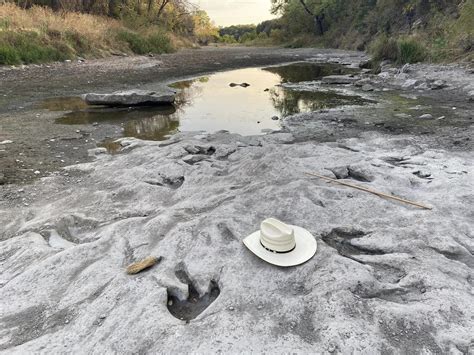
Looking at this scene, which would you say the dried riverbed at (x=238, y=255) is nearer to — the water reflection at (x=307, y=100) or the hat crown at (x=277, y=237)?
the hat crown at (x=277, y=237)

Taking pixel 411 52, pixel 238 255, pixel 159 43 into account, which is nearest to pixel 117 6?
pixel 159 43

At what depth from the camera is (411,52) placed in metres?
17.5

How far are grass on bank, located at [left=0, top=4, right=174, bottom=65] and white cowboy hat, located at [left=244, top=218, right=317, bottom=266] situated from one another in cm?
1713

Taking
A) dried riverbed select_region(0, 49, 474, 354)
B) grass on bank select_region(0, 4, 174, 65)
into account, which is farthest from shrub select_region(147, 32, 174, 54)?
dried riverbed select_region(0, 49, 474, 354)

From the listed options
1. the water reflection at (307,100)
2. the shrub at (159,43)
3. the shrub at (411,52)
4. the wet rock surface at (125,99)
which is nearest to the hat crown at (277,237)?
the water reflection at (307,100)

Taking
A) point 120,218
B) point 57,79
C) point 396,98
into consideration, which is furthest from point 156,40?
point 120,218

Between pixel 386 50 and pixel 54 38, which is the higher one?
pixel 54 38

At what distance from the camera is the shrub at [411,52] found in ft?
56.6

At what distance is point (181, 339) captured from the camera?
8.38 feet

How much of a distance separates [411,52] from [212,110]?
11.3 metres

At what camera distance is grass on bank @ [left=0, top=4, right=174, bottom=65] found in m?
17.2

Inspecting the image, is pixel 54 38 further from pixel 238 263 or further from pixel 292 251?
pixel 292 251

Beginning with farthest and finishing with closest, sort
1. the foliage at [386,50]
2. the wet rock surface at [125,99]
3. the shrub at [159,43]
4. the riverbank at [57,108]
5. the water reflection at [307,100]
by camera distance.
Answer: the shrub at [159,43], the foliage at [386,50], the water reflection at [307,100], the wet rock surface at [125,99], the riverbank at [57,108]

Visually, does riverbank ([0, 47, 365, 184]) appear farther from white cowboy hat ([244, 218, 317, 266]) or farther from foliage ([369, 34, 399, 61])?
foliage ([369, 34, 399, 61])
